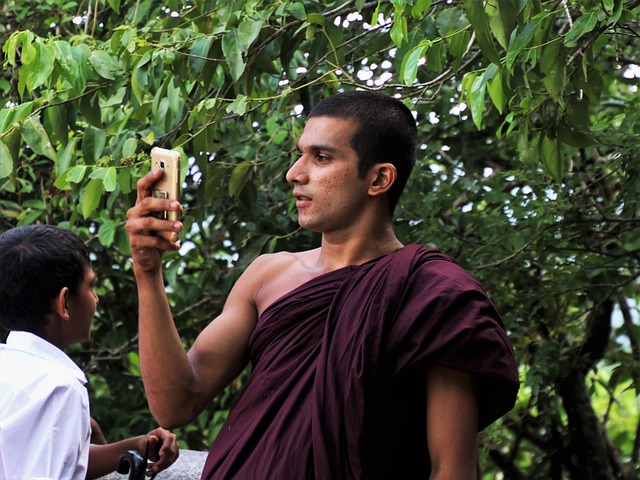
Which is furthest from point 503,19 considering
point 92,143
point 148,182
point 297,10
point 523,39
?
point 92,143

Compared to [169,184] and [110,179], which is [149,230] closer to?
[169,184]

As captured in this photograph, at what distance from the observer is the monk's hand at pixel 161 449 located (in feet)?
8.96

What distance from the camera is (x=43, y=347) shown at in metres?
2.59

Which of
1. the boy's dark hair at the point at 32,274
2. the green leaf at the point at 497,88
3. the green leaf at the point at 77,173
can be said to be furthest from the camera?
the green leaf at the point at 77,173

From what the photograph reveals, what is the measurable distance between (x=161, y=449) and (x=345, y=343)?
75cm

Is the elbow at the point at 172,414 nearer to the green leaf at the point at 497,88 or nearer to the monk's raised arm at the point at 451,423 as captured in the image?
the monk's raised arm at the point at 451,423

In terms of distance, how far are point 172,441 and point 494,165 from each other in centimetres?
304

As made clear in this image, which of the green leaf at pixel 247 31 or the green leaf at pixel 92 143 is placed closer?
the green leaf at pixel 247 31

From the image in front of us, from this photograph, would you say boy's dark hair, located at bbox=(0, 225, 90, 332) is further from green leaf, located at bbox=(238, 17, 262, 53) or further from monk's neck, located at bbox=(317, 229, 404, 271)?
green leaf, located at bbox=(238, 17, 262, 53)

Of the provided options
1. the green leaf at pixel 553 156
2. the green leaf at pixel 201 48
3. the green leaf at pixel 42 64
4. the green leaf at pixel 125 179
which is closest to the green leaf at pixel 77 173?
the green leaf at pixel 125 179

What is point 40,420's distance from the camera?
2365 mm

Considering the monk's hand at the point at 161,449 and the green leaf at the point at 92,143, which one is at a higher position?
the green leaf at the point at 92,143

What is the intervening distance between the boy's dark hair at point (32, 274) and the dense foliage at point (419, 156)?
717 mm

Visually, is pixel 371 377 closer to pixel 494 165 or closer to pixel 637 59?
pixel 637 59
